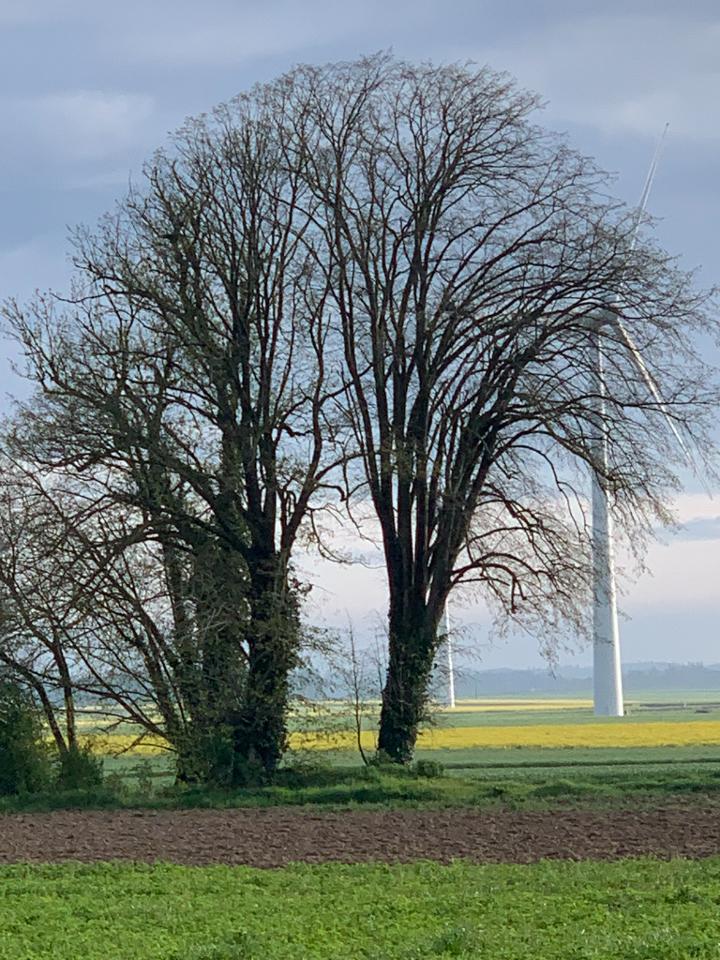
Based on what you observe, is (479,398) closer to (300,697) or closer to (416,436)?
(416,436)

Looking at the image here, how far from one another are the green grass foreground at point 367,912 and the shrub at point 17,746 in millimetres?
13362

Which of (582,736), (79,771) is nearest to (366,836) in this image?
(79,771)

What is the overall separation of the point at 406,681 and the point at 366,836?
1134cm

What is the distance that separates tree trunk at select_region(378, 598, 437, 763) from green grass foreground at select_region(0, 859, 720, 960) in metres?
14.9

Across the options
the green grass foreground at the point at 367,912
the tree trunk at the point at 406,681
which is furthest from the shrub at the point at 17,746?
the green grass foreground at the point at 367,912

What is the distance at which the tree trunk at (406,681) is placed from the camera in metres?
33.0

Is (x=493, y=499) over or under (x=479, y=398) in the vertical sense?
under

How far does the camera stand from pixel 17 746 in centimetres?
3158

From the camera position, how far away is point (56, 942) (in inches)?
522

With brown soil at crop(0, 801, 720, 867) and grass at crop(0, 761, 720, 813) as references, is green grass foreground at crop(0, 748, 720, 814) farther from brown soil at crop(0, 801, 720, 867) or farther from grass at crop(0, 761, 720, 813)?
brown soil at crop(0, 801, 720, 867)

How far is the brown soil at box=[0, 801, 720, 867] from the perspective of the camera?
761 inches

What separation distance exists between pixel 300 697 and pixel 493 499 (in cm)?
640

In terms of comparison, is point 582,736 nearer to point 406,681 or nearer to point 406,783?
point 406,681

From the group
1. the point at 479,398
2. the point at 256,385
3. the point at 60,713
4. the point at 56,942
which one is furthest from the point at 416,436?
the point at 56,942
